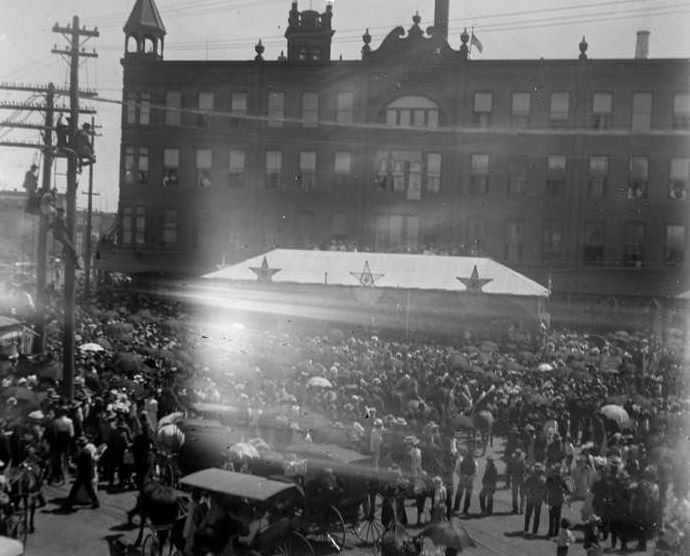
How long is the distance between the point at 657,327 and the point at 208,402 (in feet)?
90.6

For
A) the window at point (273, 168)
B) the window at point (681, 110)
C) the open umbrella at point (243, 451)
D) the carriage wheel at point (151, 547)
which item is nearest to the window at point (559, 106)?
the window at point (681, 110)

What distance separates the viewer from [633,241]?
4331cm

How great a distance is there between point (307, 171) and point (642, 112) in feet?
59.9

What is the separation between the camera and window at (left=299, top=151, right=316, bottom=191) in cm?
4603

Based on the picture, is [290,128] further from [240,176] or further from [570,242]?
[570,242]

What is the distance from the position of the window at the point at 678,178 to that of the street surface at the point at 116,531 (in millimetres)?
31743

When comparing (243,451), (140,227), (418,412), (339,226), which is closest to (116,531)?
(243,451)

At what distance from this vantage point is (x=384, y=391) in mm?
20734

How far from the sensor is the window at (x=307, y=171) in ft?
151

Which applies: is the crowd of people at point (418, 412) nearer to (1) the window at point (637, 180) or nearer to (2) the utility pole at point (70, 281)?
(2) the utility pole at point (70, 281)

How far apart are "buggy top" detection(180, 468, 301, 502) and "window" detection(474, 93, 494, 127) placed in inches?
1411

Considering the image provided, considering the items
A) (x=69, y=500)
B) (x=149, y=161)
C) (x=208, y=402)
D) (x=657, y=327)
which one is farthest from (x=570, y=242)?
(x=69, y=500)

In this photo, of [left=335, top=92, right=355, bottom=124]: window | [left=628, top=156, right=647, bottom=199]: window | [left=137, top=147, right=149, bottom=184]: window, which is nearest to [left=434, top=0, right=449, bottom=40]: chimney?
[left=335, top=92, right=355, bottom=124]: window

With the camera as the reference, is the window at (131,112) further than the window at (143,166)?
No
